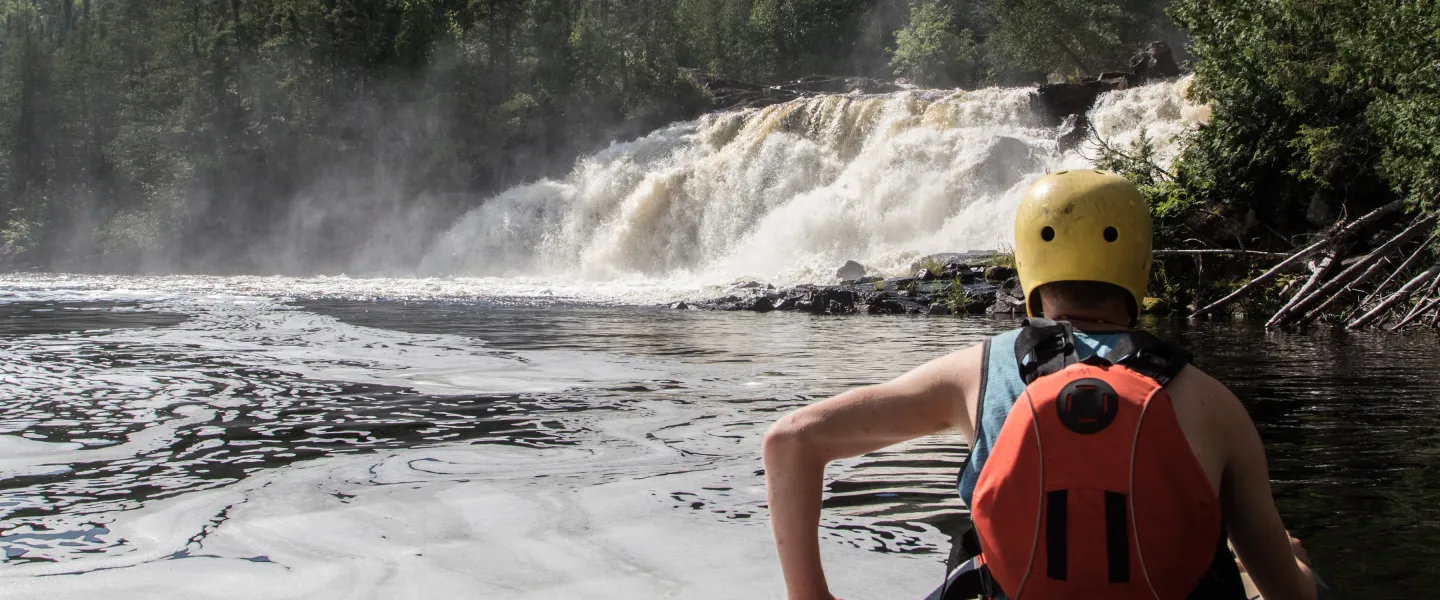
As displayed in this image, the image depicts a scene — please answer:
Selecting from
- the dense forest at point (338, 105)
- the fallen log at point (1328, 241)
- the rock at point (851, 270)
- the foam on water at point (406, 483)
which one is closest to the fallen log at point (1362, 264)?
the fallen log at point (1328, 241)

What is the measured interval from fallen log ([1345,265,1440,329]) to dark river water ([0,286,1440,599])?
358 mm

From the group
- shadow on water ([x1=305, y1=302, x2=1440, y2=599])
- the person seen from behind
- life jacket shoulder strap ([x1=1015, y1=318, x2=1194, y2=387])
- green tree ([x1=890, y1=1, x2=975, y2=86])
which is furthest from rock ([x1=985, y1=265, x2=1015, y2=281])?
green tree ([x1=890, y1=1, x2=975, y2=86])

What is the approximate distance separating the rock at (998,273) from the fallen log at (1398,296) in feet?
22.5

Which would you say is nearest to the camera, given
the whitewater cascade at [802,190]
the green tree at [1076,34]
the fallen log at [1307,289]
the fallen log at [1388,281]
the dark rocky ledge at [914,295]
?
the fallen log at [1388,281]

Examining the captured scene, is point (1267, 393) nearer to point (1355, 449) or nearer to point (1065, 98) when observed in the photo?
point (1355, 449)

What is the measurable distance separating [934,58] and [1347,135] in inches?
1800

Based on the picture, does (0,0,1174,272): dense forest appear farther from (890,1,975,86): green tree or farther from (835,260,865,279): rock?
(835,260,865,279): rock

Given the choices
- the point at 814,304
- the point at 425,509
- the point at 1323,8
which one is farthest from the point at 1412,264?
the point at 425,509

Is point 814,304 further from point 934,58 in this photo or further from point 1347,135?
point 934,58

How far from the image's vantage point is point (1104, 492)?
5.94ft

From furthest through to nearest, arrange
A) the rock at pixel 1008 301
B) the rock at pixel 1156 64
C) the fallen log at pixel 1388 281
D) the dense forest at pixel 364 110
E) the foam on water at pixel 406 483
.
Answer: the dense forest at pixel 364 110 → the rock at pixel 1156 64 → the rock at pixel 1008 301 → the fallen log at pixel 1388 281 → the foam on water at pixel 406 483

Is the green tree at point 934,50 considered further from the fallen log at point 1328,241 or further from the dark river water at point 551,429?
the dark river water at point 551,429

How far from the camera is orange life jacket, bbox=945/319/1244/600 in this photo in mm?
1807

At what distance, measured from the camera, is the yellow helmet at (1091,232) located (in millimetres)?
2049
